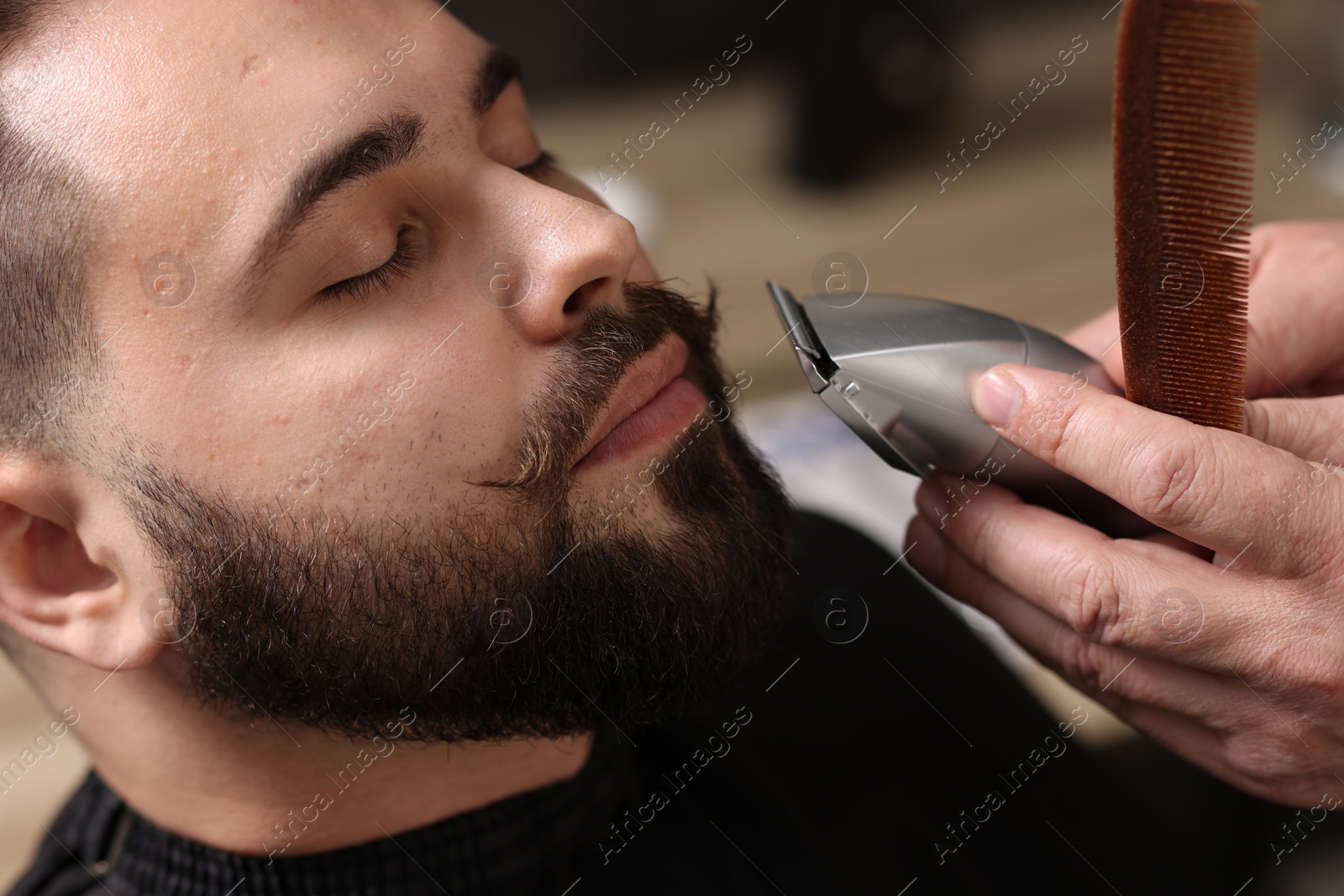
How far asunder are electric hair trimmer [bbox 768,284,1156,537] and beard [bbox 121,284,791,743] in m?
0.10

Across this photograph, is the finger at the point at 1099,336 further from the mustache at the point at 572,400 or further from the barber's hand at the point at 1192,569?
the mustache at the point at 572,400

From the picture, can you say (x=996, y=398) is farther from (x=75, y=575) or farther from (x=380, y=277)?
(x=75, y=575)

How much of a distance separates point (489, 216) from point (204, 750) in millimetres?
423

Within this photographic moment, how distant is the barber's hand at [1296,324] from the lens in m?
0.77

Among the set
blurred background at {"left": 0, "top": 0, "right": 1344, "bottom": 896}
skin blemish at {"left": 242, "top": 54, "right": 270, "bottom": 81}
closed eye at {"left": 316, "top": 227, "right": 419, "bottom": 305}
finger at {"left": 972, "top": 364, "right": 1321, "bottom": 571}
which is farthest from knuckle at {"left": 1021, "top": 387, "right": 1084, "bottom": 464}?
blurred background at {"left": 0, "top": 0, "right": 1344, "bottom": 896}

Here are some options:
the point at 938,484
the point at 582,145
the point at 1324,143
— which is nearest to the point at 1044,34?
the point at 1324,143

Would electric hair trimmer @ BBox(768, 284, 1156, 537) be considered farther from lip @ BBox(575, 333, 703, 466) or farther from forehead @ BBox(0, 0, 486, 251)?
forehead @ BBox(0, 0, 486, 251)

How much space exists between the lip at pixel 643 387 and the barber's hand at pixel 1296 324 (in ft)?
1.01

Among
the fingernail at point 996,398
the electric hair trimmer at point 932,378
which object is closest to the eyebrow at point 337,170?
the electric hair trimmer at point 932,378

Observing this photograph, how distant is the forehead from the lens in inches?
23.3

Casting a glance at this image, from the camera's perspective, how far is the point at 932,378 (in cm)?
64

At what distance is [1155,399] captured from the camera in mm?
617

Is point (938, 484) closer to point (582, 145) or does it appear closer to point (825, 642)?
point (825, 642)

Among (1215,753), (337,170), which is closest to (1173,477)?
(1215,753)
